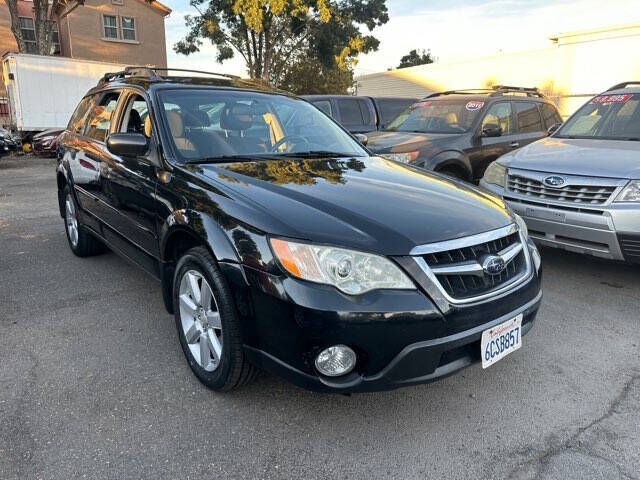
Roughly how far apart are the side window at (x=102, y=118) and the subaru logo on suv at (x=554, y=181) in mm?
3745

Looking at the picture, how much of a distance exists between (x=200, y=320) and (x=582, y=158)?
3.67m

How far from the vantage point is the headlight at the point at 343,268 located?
213cm

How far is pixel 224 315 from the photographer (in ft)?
7.91

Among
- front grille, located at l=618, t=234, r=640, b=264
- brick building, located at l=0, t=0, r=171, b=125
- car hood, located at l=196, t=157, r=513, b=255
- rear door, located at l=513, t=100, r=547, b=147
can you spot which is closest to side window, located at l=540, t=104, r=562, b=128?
rear door, located at l=513, t=100, r=547, b=147

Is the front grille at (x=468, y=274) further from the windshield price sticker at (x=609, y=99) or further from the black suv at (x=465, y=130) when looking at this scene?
the windshield price sticker at (x=609, y=99)

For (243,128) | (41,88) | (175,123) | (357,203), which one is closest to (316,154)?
(243,128)

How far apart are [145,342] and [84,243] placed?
2131mm

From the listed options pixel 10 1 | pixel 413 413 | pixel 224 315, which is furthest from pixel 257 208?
pixel 10 1

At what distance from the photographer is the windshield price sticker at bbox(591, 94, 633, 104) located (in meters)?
5.50

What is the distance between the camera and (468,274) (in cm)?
231

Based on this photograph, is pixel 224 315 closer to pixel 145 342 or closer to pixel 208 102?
pixel 145 342

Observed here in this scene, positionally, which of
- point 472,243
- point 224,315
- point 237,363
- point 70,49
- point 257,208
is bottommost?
point 237,363

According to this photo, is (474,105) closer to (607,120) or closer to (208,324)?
(607,120)

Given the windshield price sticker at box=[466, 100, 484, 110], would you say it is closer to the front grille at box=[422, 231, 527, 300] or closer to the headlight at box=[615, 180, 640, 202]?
the headlight at box=[615, 180, 640, 202]
